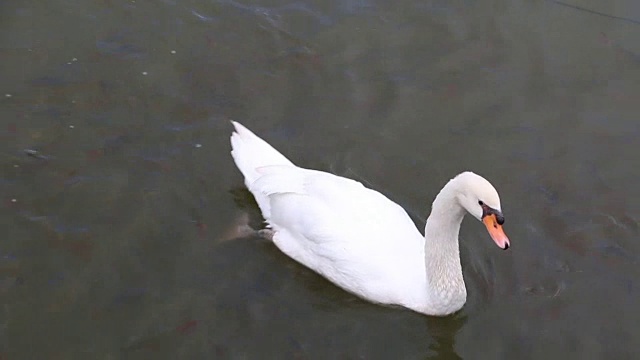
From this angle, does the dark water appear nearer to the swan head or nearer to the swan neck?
the swan neck

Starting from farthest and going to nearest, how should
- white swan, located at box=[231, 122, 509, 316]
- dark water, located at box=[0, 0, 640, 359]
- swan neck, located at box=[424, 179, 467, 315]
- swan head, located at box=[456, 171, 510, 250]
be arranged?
dark water, located at box=[0, 0, 640, 359] → white swan, located at box=[231, 122, 509, 316] → swan neck, located at box=[424, 179, 467, 315] → swan head, located at box=[456, 171, 510, 250]

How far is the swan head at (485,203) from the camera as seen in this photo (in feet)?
17.3

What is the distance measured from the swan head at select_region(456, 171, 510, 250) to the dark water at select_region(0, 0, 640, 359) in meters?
0.95

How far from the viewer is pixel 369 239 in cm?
592

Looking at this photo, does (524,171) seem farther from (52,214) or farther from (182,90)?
(52,214)

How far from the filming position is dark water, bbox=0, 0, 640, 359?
5867 millimetres

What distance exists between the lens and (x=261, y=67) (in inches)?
310

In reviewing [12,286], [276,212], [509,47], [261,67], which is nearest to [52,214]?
[12,286]

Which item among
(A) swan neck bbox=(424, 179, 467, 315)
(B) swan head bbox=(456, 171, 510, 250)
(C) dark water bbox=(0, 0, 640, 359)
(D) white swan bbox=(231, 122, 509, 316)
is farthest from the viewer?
(C) dark water bbox=(0, 0, 640, 359)

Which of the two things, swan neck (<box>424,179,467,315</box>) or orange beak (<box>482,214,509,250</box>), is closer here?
orange beak (<box>482,214,509,250</box>)

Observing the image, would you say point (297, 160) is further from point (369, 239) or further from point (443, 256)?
point (443, 256)

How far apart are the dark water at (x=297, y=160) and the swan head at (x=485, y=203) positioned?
3.13 feet

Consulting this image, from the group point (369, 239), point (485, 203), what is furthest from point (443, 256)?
point (485, 203)

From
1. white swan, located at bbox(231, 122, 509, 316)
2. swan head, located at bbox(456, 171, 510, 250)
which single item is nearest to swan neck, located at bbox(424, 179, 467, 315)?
white swan, located at bbox(231, 122, 509, 316)
